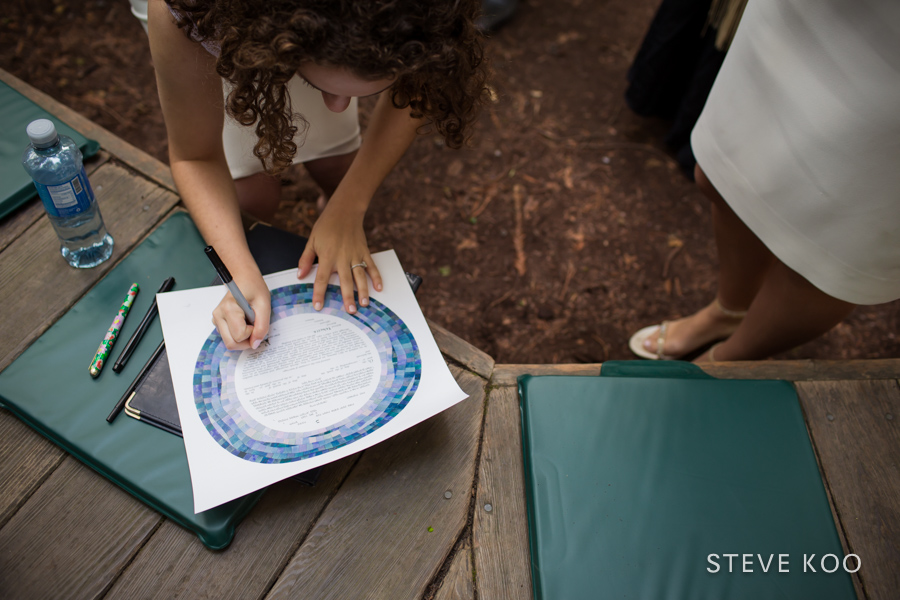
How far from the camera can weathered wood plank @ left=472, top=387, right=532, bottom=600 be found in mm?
658

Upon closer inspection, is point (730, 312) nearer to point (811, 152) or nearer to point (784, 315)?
point (784, 315)

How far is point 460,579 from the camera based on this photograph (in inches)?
25.9

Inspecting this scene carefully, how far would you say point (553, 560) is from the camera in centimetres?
66

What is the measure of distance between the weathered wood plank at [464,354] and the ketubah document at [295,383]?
0.05m

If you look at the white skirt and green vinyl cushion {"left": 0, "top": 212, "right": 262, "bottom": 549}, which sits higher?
the white skirt

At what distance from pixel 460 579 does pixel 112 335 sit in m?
0.55

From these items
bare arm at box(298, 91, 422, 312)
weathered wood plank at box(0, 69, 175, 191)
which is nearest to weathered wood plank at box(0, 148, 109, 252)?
weathered wood plank at box(0, 69, 175, 191)

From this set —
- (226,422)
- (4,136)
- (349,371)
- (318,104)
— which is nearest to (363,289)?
(349,371)

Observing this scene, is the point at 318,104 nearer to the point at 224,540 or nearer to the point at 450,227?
the point at 450,227

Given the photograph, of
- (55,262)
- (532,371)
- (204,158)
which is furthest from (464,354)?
(55,262)

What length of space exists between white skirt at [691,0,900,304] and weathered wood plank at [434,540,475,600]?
69cm

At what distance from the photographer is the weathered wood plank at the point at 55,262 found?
0.79m

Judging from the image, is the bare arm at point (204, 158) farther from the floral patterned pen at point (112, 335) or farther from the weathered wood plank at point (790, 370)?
the weathered wood plank at point (790, 370)

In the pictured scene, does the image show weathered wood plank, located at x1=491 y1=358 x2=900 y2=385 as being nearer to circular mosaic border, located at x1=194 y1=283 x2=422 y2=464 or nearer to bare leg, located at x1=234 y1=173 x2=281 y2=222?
circular mosaic border, located at x1=194 y1=283 x2=422 y2=464
